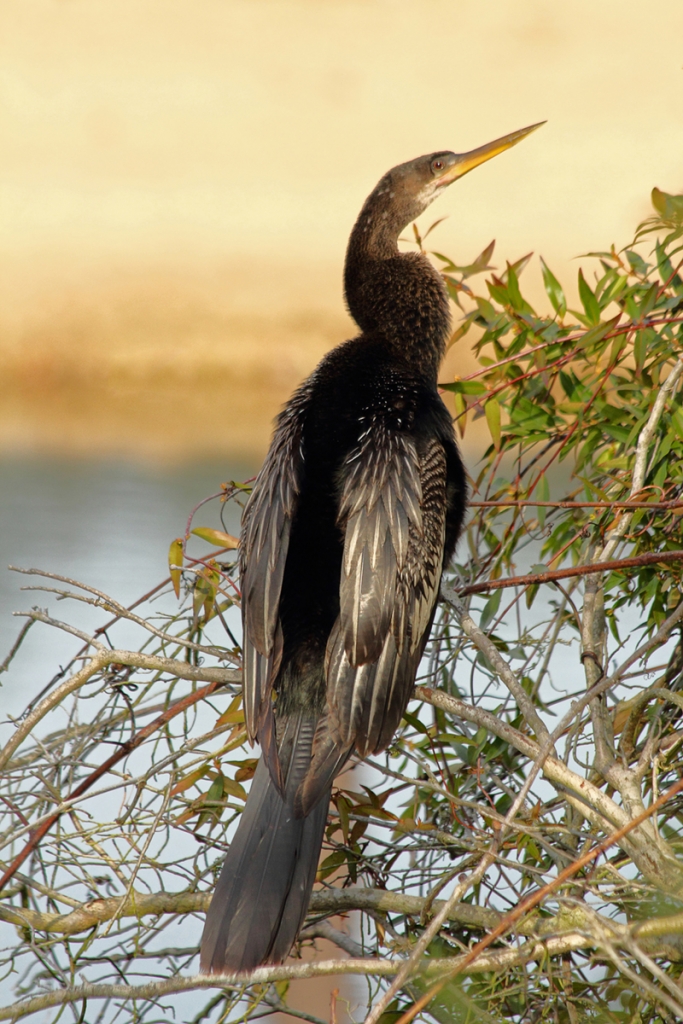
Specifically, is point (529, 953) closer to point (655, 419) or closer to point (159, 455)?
point (655, 419)

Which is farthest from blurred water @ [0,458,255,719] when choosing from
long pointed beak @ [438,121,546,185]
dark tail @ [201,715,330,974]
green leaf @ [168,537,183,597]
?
Result: long pointed beak @ [438,121,546,185]

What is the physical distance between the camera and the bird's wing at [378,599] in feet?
4.43

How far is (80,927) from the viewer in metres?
1.35

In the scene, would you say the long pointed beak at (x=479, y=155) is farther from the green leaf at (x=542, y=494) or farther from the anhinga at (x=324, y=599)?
the green leaf at (x=542, y=494)

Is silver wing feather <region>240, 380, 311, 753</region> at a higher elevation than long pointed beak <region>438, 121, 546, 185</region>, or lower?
lower

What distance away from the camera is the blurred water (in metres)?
2.88

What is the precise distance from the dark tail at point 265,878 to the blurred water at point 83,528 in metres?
1.38

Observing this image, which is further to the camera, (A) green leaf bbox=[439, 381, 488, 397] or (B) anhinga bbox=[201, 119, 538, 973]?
(A) green leaf bbox=[439, 381, 488, 397]

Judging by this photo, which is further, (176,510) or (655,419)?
(176,510)

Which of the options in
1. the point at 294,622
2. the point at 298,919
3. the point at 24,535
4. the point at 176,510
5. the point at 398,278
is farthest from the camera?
the point at 176,510

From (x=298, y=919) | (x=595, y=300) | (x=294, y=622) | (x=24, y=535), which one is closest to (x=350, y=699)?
(x=294, y=622)

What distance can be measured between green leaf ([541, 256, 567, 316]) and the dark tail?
0.91m

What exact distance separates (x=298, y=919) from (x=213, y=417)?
13.4 feet

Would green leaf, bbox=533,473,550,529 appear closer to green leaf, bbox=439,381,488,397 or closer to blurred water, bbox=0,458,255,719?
green leaf, bbox=439,381,488,397
